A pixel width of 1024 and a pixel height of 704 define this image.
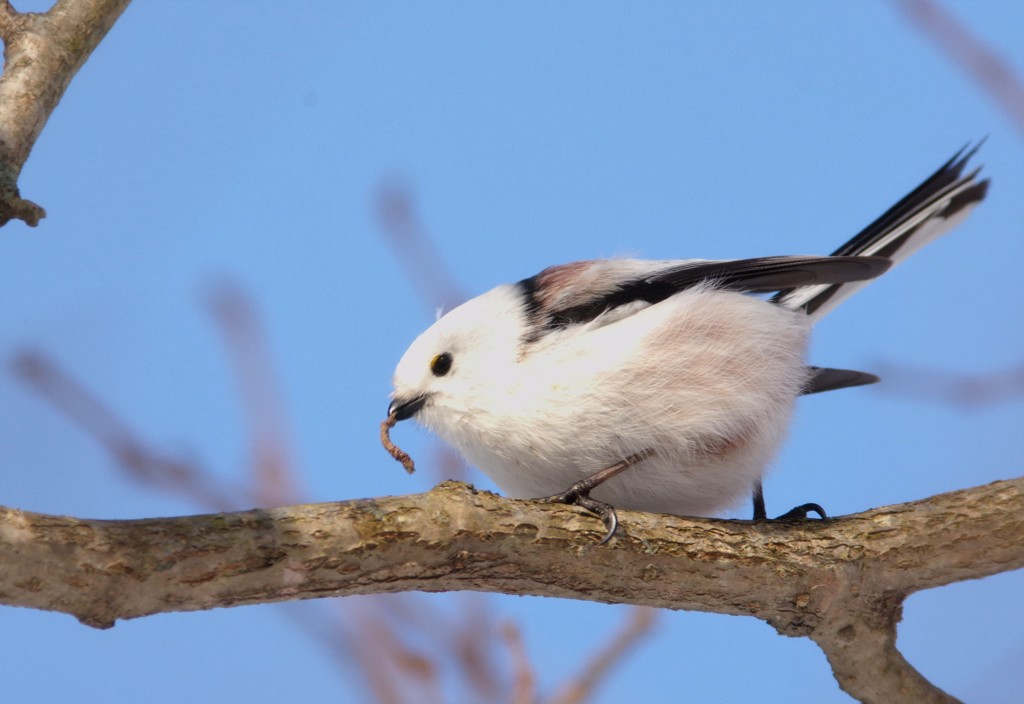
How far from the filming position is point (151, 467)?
2.12 metres

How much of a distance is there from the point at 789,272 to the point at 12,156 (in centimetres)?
189

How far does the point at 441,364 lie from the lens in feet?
8.86

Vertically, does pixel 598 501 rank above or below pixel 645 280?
below

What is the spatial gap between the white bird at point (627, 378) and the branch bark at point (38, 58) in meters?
1.03

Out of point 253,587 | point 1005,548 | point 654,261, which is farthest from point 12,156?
point 1005,548

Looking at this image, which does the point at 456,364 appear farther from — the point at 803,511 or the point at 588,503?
the point at 803,511

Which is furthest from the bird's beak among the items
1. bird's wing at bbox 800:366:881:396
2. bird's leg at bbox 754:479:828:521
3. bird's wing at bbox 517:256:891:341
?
bird's wing at bbox 800:366:881:396

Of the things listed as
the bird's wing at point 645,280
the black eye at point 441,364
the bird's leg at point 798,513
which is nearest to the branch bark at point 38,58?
the black eye at point 441,364

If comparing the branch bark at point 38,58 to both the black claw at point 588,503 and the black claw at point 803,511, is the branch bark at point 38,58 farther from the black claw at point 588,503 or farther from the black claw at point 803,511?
the black claw at point 803,511

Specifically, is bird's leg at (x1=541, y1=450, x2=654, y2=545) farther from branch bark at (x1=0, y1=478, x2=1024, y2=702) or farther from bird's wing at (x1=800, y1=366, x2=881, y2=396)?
bird's wing at (x1=800, y1=366, x2=881, y2=396)

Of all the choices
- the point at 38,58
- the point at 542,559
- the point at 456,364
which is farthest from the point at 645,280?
the point at 38,58

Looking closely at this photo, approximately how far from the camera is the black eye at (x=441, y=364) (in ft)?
8.84

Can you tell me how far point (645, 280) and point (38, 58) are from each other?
1.60 meters

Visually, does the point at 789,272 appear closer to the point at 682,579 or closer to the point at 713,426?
the point at 713,426
